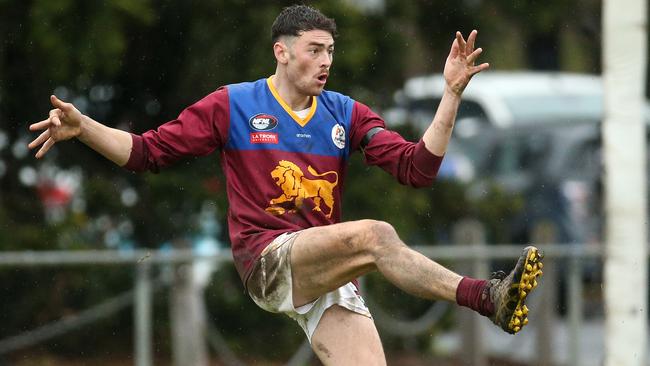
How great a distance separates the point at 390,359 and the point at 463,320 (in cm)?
78

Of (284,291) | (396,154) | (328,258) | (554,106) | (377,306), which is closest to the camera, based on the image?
(328,258)

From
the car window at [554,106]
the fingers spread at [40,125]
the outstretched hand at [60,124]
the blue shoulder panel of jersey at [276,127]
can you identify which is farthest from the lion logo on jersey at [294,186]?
the car window at [554,106]

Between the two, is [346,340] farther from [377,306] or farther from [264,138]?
[377,306]

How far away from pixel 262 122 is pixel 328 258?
0.99m

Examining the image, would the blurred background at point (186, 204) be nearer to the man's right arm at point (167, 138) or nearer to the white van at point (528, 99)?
the white van at point (528, 99)

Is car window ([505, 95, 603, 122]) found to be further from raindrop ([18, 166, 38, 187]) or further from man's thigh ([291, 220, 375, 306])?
man's thigh ([291, 220, 375, 306])

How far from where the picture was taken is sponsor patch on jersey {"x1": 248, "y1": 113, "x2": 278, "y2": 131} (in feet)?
26.4

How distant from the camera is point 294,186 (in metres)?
7.93

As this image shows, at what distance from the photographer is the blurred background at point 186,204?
12977 mm

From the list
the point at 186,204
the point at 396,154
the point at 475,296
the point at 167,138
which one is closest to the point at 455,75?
the point at 396,154

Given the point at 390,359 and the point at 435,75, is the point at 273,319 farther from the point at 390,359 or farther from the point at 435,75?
the point at 435,75

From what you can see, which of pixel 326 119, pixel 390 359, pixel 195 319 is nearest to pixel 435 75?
pixel 390 359

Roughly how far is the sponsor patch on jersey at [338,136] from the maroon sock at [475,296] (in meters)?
1.27

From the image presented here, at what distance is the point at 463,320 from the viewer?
549 inches
